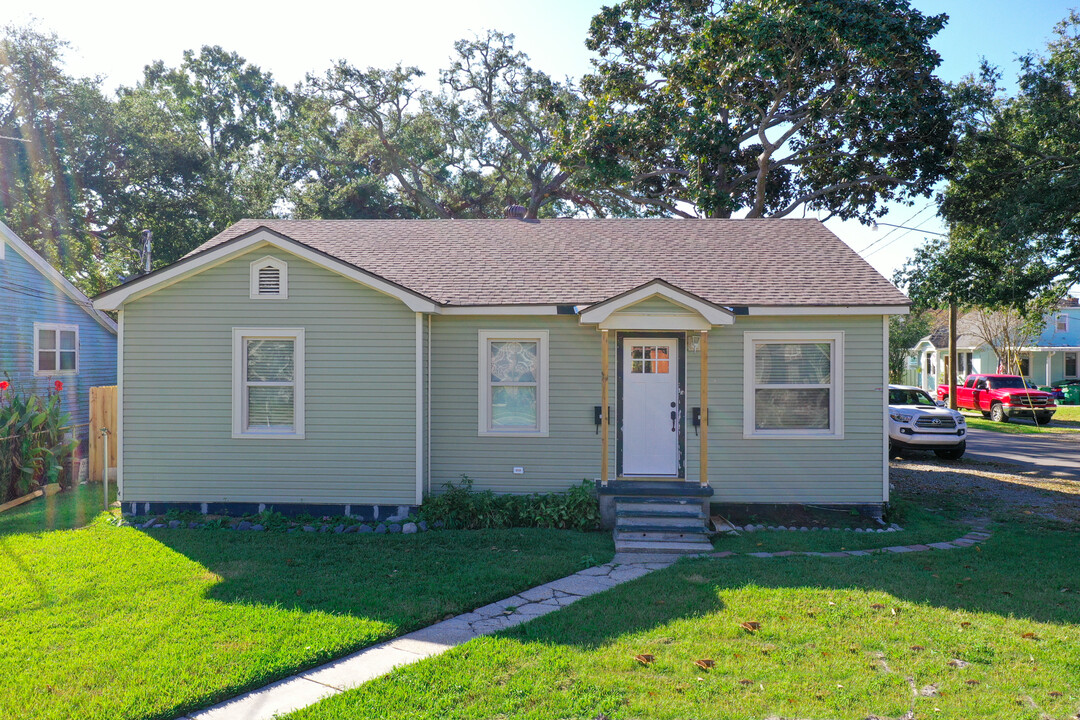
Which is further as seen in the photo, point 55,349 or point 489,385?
point 55,349

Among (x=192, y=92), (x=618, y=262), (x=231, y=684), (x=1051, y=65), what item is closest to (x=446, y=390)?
(x=618, y=262)

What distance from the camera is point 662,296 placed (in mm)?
9000

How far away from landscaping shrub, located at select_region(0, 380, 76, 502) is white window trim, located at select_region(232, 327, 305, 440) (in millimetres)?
3903

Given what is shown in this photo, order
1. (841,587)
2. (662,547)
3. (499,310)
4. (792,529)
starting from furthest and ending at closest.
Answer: (499,310)
(792,529)
(662,547)
(841,587)

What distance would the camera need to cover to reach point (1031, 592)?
618 cm

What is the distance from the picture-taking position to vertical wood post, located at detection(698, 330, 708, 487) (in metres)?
9.09

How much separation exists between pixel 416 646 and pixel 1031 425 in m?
26.5

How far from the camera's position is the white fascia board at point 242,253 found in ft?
29.1

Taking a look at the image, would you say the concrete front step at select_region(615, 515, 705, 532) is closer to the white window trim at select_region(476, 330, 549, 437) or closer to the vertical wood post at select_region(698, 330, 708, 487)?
the vertical wood post at select_region(698, 330, 708, 487)

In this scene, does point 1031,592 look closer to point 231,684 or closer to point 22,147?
point 231,684

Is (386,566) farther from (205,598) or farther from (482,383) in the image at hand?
(482,383)

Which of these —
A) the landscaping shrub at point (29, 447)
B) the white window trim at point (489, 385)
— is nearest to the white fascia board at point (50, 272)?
the landscaping shrub at point (29, 447)

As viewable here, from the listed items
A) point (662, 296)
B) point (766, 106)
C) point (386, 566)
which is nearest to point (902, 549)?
point (662, 296)

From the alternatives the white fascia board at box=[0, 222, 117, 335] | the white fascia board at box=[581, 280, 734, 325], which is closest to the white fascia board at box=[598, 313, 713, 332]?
the white fascia board at box=[581, 280, 734, 325]
